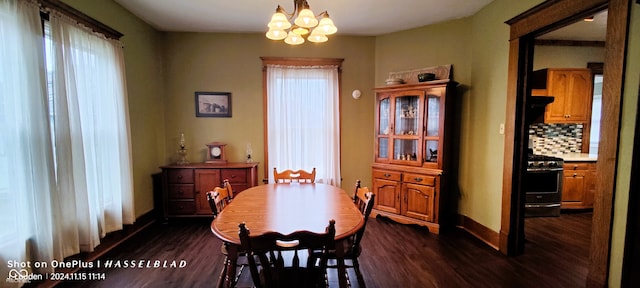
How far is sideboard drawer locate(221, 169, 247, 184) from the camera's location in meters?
3.42

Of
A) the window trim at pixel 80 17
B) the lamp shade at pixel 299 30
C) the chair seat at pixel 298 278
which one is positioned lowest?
the chair seat at pixel 298 278

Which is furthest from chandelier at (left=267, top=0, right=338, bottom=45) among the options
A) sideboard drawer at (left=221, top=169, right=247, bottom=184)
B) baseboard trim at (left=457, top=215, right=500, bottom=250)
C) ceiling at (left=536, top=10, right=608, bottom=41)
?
ceiling at (left=536, top=10, right=608, bottom=41)

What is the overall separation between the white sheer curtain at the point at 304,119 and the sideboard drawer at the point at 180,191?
1092 millimetres

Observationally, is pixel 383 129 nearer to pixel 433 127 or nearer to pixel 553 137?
pixel 433 127

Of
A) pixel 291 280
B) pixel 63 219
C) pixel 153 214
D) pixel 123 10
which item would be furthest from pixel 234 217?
pixel 123 10

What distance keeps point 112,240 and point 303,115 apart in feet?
8.77

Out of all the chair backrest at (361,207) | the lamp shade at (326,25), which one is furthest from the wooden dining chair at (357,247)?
the lamp shade at (326,25)

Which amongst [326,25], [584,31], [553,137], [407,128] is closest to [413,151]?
[407,128]

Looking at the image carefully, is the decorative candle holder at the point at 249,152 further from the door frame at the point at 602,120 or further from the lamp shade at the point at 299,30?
the door frame at the point at 602,120

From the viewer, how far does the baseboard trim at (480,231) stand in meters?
2.76

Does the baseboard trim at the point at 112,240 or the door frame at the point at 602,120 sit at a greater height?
the door frame at the point at 602,120

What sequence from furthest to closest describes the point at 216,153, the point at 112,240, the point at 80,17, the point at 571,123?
the point at 571,123 → the point at 216,153 → the point at 112,240 → the point at 80,17

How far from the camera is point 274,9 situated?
118 inches

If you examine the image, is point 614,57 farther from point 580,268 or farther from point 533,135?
point 533,135
